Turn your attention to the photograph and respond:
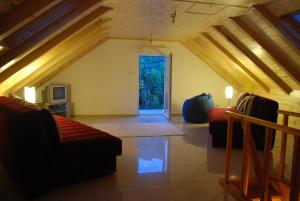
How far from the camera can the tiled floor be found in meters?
2.52

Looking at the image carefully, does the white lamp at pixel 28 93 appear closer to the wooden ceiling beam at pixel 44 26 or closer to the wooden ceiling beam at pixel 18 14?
the wooden ceiling beam at pixel 44 26

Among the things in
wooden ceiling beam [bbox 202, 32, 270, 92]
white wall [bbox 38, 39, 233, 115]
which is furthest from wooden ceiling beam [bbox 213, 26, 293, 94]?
white wall [bbox 38, 39, 233, 115]

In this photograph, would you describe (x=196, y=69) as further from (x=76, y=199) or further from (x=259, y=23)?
(x=76, y=199)

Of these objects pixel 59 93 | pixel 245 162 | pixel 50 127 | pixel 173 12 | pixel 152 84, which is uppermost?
pixel 173 12

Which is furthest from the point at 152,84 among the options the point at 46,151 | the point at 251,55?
the point at 46,151

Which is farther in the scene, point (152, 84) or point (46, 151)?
point (152, 84)

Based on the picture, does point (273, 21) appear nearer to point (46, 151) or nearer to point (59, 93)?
point (46, 151)

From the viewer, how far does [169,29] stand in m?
5.60

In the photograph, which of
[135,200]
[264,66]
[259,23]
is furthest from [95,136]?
[264,66]

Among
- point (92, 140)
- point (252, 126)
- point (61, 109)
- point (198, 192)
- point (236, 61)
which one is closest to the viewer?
point (198, 192)

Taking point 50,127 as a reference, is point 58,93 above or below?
above

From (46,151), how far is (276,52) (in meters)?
4.15

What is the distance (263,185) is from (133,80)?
538cm

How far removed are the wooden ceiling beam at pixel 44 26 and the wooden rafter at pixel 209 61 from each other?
432cm
